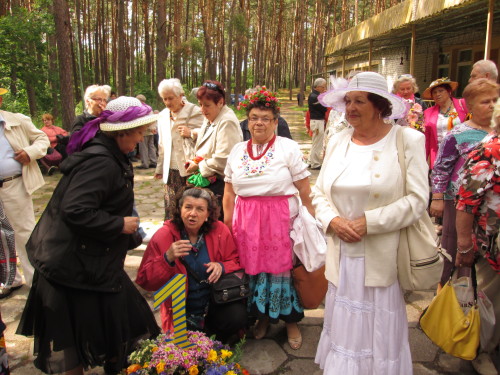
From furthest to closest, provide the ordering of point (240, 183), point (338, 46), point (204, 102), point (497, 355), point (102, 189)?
1. point (338, 46)
2. point (204, 102)
3. point (240, 183)
4. point (497, 355)
5. point (102, 189)

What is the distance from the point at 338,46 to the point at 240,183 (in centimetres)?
1590

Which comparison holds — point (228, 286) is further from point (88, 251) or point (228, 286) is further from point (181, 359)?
point (88, 251)

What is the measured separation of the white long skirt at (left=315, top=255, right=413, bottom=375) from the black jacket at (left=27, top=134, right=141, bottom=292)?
1.33 metres

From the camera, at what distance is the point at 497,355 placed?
2559 mm

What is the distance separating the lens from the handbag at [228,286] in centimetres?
275

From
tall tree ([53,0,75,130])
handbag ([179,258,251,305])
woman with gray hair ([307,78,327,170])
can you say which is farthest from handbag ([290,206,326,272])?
tall tree ([53,0,75,130])

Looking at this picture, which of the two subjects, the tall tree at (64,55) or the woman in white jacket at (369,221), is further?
the tall tree at (64,55)

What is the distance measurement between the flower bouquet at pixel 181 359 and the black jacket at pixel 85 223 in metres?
0.43

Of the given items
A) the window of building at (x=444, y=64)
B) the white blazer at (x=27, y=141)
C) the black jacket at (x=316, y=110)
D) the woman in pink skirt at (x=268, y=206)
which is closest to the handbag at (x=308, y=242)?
the woman in pink skirt at (x=268, y=206)

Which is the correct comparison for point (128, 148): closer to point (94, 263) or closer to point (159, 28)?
point (94, 263)

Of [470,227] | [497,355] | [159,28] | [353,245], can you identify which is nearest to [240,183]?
[353,245]

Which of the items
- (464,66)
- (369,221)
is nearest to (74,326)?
(369,221)

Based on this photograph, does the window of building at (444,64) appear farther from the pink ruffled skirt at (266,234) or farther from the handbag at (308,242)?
the pink ruffled skirt at (266,234)

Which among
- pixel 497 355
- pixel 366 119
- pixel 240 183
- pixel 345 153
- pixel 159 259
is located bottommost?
pixel 497 355
